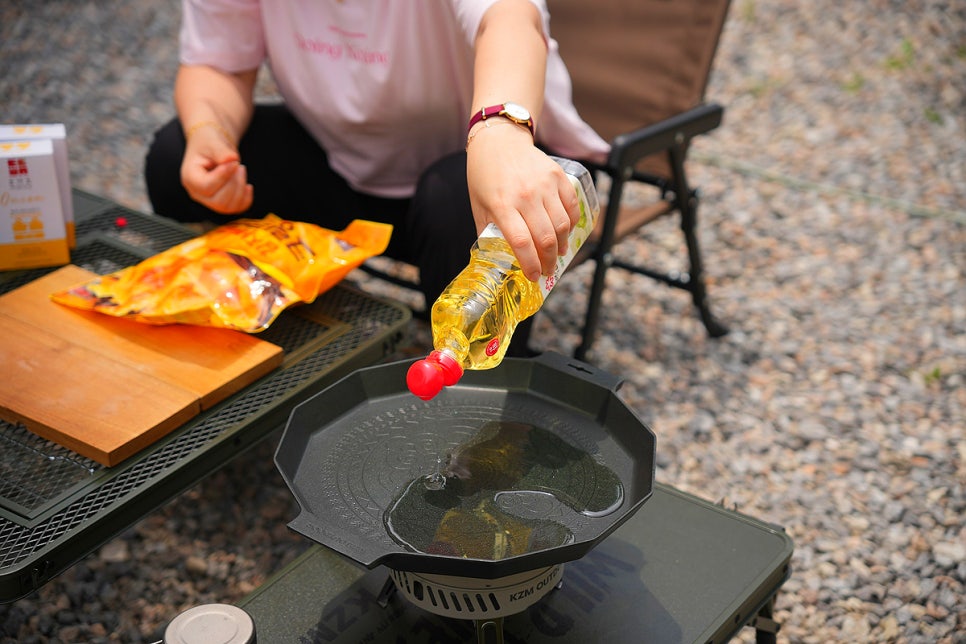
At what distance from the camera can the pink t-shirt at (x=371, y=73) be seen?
1.82 m

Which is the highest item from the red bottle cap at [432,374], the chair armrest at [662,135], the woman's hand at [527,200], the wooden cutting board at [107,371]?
the woman's hand at [527,200]

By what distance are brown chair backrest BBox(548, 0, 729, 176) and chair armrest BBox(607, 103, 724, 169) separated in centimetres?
9

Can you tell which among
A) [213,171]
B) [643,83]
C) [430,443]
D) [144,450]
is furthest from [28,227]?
[643,83]

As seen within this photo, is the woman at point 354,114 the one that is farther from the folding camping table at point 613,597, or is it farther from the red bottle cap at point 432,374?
the folding camping table at point 613,597

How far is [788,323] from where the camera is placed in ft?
8.90

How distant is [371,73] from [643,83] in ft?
2.75

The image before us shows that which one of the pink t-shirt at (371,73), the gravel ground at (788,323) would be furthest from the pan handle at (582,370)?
the gravel ground at (788,323)

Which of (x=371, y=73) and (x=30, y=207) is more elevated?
(x=371, y=73)

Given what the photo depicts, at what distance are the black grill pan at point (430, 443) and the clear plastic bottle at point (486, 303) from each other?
0.36 ft

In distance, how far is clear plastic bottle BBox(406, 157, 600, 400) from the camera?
3.94ft

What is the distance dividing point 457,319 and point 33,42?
3891mm

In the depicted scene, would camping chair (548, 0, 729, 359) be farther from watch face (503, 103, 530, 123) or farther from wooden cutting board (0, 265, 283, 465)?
wooden cutting board (0, 265, 283, 465)

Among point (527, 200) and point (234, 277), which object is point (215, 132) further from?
point (527, 200)

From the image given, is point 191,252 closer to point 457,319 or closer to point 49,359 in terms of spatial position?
point 49,359
